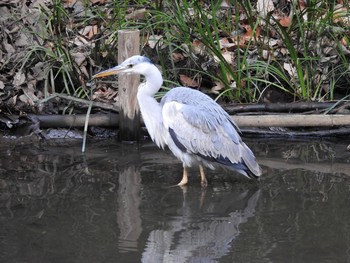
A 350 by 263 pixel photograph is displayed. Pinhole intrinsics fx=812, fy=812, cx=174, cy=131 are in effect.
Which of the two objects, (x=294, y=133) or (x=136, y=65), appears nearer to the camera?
(x=136, y=65)

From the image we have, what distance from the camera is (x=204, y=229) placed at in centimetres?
586

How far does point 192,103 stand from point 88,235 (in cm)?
176

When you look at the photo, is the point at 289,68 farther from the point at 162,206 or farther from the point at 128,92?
the point at 162,206

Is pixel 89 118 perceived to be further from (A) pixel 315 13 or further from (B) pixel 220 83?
(A) pixel 315 13

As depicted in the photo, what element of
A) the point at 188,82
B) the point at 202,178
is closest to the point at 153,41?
Answer: the point at 188,82

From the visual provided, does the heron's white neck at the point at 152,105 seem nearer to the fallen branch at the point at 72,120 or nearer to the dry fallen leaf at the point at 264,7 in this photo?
the fallen branch at the point at 72,120

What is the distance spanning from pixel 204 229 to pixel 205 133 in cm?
122

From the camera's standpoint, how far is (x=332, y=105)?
27.4 ft

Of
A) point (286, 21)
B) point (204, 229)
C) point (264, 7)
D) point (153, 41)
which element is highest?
point (264, 7)

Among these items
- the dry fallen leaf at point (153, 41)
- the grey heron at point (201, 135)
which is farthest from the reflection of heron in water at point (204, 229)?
the dry fallen leaf at point (153, 41)

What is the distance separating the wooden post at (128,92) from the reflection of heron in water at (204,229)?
1621 millimetres

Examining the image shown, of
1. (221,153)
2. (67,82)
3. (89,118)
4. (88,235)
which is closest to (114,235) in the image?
(88,235)

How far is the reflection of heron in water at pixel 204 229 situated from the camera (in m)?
5.34

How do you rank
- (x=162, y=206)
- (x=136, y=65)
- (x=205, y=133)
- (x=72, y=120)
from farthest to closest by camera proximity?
(x=72, y=120) → (x=136, y=65) → (x=205, y=133) → (x=162, y=206)
